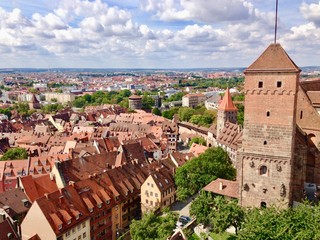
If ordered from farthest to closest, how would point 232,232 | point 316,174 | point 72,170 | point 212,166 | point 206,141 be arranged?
point 206,141 → point 72,170 → point 212,166 → point 316,174 → point 232,232

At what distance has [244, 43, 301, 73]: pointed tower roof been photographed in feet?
116

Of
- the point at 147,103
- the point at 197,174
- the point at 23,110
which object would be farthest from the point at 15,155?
the point at 147,103

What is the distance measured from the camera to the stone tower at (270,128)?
35531 mm

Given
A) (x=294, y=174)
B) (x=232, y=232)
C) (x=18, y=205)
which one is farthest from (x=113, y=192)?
(x=294, y=174)

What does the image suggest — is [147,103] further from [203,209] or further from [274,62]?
[274,62]

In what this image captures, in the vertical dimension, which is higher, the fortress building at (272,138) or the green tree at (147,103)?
the fortress building at (272,138)

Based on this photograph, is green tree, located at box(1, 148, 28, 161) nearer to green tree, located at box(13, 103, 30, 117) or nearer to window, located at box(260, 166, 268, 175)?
window, located at box(260, 166, 268, 175)

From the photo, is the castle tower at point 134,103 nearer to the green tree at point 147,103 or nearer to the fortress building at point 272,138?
the green tree at point 147,103

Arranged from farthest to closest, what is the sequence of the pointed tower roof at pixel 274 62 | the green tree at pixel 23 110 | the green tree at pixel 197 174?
the green tree at pixel 23 110
the green tree at pixel 197 174
the pointed tower roof at pixel 274 62

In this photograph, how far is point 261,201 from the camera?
125 ft

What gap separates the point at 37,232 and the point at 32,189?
A: 1094 cm

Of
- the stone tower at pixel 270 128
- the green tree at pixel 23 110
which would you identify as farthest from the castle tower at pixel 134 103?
the stone tower at pixel 270 128

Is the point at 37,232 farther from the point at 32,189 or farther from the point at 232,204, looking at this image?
the point at 232,204

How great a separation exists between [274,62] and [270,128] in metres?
7.10
